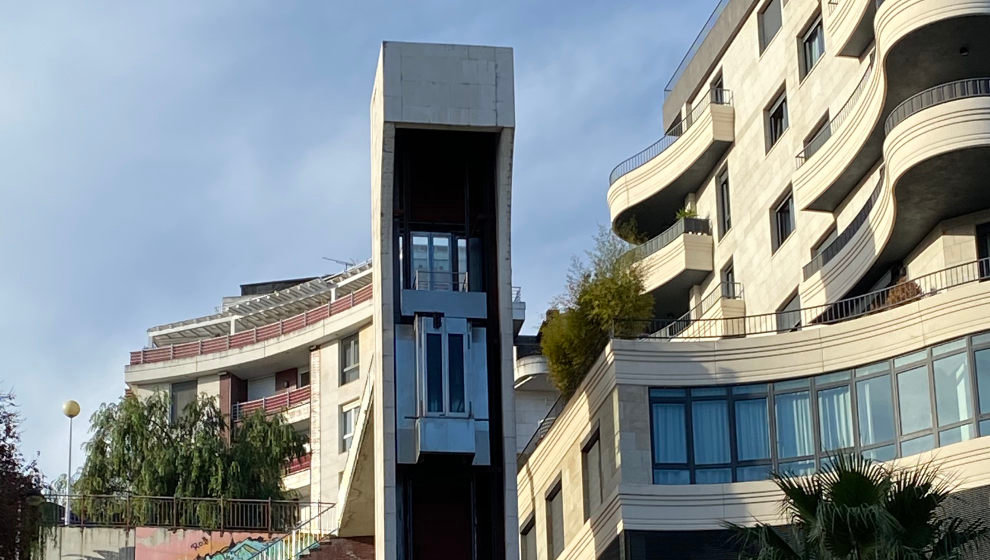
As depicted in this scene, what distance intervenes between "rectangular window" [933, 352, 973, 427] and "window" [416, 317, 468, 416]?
10.8 metres

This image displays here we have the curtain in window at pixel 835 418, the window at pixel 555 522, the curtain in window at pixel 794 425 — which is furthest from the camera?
the window at pixel 555 522

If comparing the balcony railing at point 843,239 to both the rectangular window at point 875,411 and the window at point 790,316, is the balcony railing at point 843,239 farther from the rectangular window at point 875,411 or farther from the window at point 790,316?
the rectangular window at point 875,411

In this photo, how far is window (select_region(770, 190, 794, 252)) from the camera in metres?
46.7

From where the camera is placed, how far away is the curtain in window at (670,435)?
125 ft

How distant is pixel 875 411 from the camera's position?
1430 inches

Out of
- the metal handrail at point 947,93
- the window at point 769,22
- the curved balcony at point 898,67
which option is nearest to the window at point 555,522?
the curved balcony at point 898,67

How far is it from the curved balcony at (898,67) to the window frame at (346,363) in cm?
3174

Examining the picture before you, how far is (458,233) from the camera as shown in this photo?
43188 millimetres

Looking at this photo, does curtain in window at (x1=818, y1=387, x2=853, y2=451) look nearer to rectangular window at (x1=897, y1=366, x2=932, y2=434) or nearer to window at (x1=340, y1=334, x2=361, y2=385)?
rectangular window at (x1=897, y1=366, x2=932, y2=434)

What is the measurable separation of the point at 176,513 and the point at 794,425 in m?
21.1

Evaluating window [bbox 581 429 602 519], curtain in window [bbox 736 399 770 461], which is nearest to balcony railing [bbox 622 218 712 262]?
window [bbox 581 429 602 519]

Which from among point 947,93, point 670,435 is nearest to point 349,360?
point 670,435

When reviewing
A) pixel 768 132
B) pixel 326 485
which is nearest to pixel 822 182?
pixel 768 132

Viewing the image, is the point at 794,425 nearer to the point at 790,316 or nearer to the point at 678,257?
the point at 790,316
